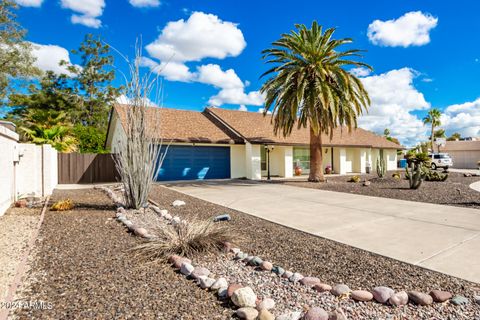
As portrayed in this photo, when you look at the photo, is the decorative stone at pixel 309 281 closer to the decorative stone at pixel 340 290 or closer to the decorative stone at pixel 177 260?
the decorative stone at pixel 340 290

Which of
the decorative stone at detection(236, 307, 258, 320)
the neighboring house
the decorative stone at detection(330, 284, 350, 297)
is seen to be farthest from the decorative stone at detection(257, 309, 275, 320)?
the neighboring house

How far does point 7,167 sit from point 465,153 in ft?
179

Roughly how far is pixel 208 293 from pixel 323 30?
16.8m

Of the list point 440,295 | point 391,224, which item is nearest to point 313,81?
point 391,224

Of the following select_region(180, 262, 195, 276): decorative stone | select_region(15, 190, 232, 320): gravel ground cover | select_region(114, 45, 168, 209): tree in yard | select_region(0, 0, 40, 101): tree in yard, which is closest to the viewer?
select_region(15, 190, 232, 320): gravel ground cover

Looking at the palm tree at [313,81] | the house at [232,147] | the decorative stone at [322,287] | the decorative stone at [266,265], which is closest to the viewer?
the decorative stone at [322,287]

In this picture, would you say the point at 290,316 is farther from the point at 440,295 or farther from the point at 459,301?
the point at 459,301

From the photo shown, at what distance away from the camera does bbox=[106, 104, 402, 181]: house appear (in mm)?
19109

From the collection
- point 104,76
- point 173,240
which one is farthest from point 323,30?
point 104,76

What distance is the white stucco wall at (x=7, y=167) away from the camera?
8.09 m

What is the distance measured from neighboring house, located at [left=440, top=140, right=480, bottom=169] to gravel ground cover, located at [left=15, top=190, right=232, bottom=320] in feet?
172

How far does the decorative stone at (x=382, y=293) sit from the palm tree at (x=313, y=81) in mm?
12941

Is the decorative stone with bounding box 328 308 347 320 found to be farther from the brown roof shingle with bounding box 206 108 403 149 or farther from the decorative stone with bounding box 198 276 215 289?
the brown roof shingle with bounding box 206 108 403 149

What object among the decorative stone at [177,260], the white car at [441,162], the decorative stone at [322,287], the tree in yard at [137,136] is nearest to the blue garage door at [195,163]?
the tree in yard at [137,136]
